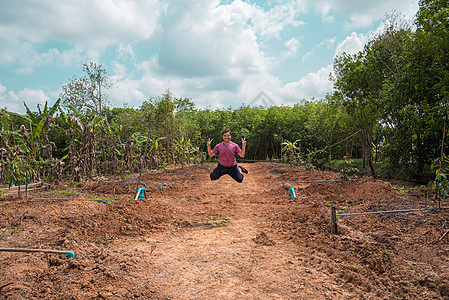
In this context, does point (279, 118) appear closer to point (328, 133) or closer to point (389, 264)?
point (328, 133)

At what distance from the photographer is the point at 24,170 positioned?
241 inches

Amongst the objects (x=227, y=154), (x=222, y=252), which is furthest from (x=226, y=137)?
(x=222, y=252)

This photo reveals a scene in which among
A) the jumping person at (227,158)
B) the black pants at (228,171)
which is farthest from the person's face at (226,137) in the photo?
the black pants at (228,171)

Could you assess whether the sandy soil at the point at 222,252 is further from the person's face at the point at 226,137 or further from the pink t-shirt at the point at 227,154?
the person's face at the point at 226,137

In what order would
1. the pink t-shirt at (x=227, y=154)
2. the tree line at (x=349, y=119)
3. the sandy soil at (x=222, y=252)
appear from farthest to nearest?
the tree line at (x=349, y=119) → the pink t-shirt at (x=227, y=154) → the sandy soil at (x=222, y=252)

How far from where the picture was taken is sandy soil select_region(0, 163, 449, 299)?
9.12ft

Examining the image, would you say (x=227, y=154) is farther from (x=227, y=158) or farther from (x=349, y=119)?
(x=349, y=119)

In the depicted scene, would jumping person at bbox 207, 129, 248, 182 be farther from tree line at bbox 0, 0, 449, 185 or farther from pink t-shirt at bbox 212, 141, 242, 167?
tree line at bbox 0, 0, 449, 185

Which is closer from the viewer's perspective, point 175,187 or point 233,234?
point 233,234

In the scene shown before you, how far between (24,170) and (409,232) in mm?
7854

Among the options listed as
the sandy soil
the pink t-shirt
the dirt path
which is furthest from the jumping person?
the dirt path

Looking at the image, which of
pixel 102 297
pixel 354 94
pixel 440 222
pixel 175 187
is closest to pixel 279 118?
pixel 354 94

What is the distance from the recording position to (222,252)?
151 inches

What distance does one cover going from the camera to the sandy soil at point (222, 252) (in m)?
2.78
